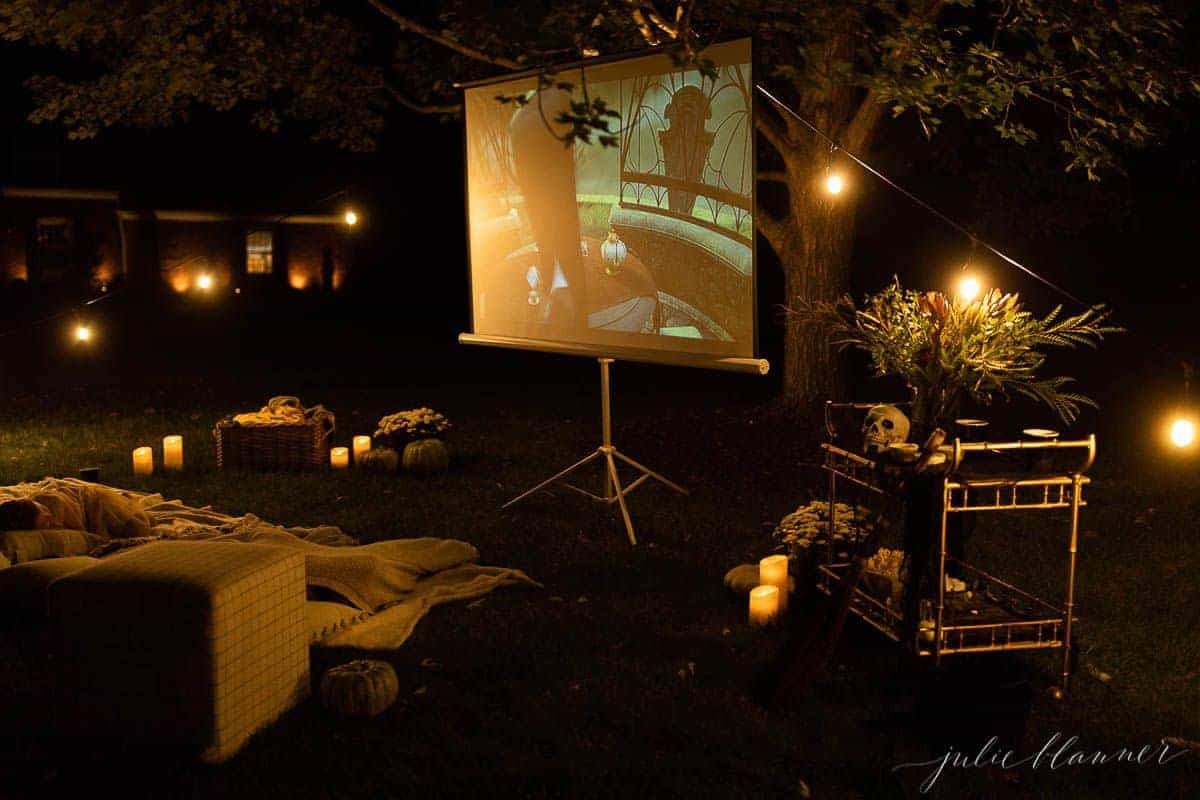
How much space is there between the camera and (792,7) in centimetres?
640

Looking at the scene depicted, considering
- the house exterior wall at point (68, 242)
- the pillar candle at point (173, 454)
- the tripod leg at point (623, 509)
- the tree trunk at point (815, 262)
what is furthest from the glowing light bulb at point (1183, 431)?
the house exterior wall at point (68, 242)

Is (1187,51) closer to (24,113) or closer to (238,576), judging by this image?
→ (238,576)

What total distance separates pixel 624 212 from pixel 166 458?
4.11 meters

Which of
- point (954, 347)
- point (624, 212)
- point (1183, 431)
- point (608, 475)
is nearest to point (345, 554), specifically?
point (608, 475)

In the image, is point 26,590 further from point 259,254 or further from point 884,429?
point 259,254

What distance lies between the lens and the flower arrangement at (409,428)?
8430 millimetres

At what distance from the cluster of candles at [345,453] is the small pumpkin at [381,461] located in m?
0.13

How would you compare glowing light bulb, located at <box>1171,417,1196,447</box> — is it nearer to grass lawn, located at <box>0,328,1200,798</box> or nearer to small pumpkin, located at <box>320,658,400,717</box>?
grass lawn, located at <box>0,328,1200,798</box>

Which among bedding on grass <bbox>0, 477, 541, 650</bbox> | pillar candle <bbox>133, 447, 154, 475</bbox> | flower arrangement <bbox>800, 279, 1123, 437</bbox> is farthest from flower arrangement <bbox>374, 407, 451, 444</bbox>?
flower arrangement <bbox>800, 279, 1123, 437</bbox>

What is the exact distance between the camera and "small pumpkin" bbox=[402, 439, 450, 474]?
809 centimetres

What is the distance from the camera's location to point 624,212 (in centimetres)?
657

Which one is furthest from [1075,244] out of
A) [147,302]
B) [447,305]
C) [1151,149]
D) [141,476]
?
[147,302]

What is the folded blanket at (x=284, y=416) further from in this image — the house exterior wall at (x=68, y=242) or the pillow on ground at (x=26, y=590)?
the house exterior wall at (x=68, y=242)
